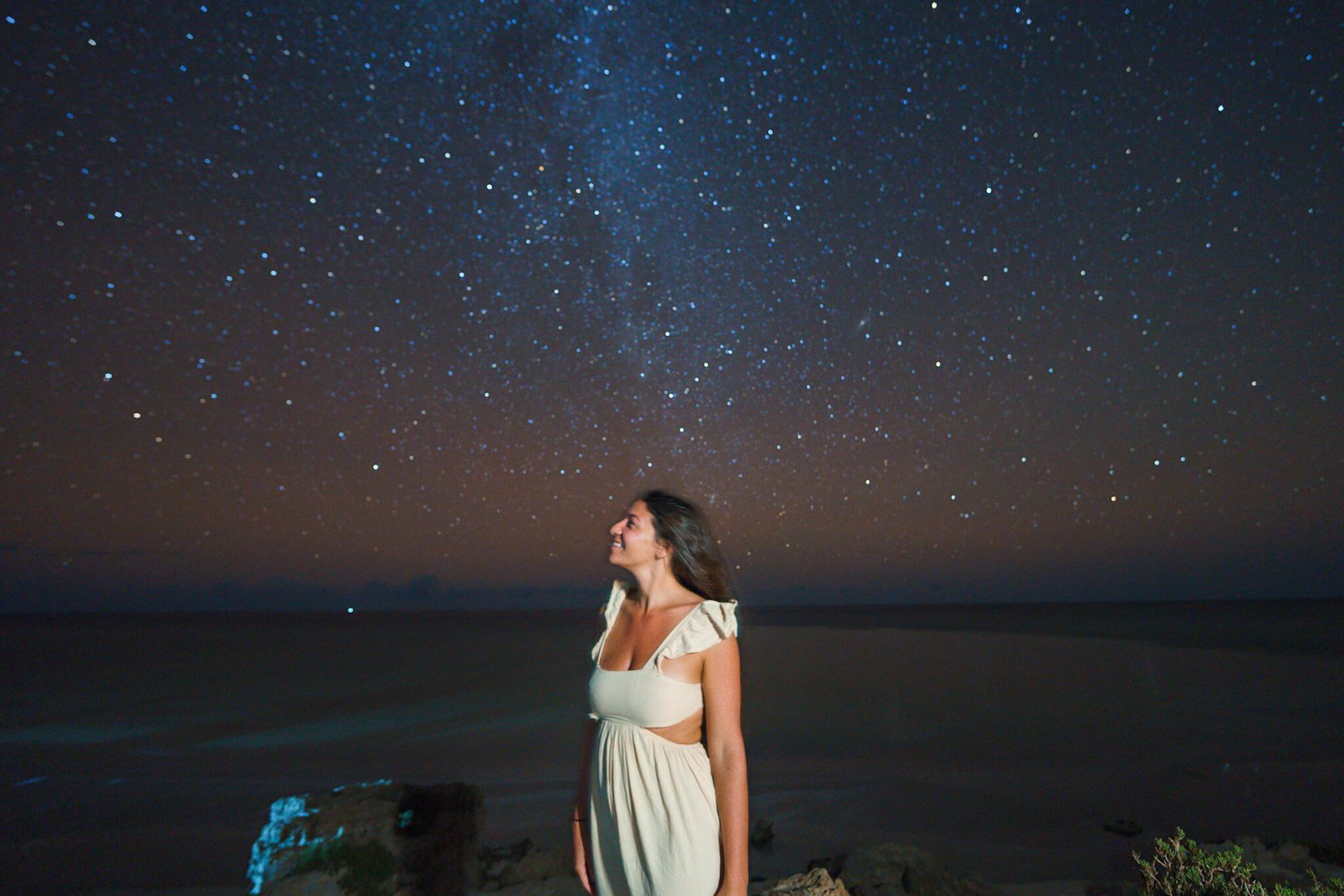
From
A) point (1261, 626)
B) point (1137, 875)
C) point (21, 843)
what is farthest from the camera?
point (1261, 626)

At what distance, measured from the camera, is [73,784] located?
9469 mm

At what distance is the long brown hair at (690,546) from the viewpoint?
2.38 m

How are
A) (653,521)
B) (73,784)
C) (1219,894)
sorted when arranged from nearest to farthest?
1. (653,521)
2. (1219,894)
3. (73,784)

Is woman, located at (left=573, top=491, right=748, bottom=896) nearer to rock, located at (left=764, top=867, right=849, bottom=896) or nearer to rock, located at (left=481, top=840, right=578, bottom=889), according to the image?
rock, located at (left=764, top=867, right=849, bottom=896)

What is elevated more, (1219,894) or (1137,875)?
(1219,894)

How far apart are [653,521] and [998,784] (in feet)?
25.2

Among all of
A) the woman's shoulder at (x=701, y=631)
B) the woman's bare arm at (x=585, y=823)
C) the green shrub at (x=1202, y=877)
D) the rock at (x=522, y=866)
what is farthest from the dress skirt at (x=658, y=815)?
the rock at (x=522, y=866)

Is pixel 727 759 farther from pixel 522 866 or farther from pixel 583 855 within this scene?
pixel 522 866

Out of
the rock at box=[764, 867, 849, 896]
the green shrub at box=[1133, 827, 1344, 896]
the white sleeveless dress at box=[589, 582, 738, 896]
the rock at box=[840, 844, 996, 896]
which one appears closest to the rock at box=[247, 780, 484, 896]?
the rock at box=[764, 867, 849, 896]

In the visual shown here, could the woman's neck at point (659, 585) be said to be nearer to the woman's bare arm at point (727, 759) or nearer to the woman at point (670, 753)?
the woman at point (670, 753)

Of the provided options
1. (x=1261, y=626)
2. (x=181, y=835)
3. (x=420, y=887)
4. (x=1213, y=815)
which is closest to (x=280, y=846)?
(x=420, y=887)

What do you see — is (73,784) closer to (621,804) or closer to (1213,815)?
(621,804)

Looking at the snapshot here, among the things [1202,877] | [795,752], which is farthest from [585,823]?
[795,752]

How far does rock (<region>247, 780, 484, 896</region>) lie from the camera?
3719mm
